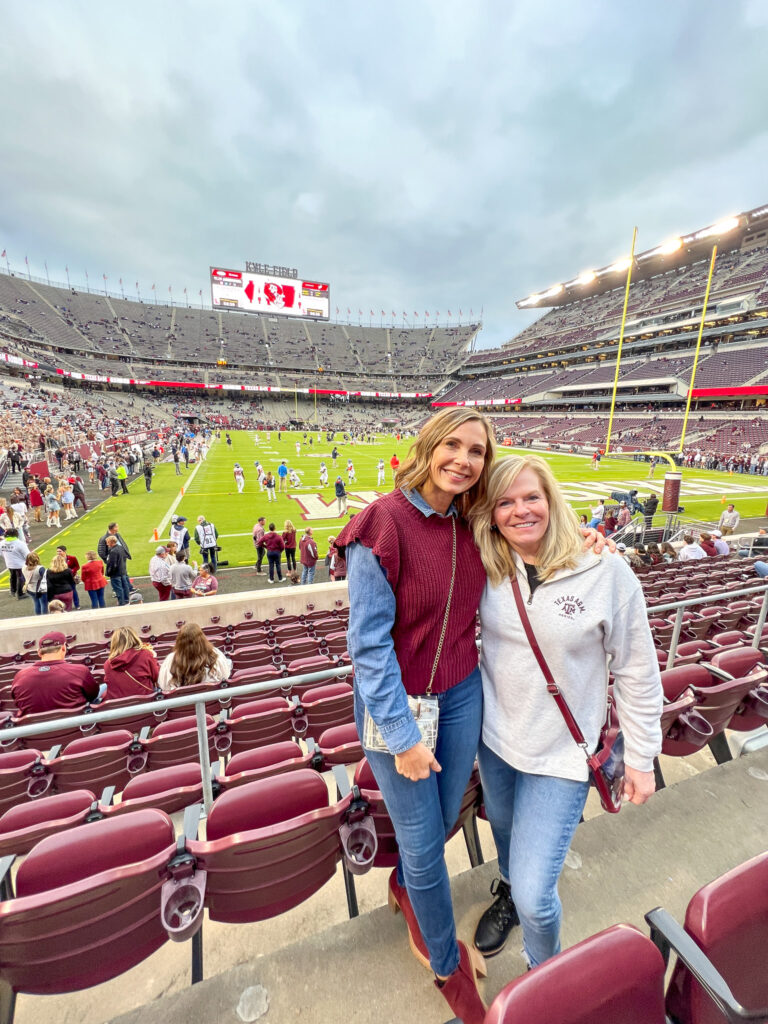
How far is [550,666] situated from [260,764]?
6.60ft

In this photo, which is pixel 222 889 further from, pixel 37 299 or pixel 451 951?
pixel 37 299

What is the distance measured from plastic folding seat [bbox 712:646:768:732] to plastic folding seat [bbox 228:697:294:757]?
141 inches

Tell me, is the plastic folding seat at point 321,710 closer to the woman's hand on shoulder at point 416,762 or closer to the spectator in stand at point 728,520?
the woman's hand on shoulder at point 416,762

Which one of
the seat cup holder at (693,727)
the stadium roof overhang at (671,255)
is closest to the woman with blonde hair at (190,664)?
the seat cup holder at (693,727)

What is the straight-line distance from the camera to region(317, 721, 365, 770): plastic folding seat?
9.05 feet

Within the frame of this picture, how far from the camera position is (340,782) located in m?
2.19

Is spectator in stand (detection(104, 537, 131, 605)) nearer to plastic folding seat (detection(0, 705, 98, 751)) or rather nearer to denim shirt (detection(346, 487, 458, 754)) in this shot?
plastic folding seat (detection(0, 705, 98, 751))

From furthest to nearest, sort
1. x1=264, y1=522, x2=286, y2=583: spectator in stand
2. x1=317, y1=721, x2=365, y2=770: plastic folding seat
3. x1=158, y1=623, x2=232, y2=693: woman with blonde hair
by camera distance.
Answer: x1=264, y1=522, x2=286, y2=583: spectator in stand
x1=158, y1=623, x2=232, y2=693: woman with blonde hair
x1=317, y1=721, x2=365, y2=770: plastic folding seat

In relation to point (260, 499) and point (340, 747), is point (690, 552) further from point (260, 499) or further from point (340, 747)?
point (260, 499)

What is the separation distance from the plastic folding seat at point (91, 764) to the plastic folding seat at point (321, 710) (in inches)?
51.4

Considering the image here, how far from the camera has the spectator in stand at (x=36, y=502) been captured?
653 inches

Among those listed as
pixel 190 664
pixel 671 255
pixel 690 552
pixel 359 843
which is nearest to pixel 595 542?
pixel 359 843

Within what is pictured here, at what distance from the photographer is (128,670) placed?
178 inches

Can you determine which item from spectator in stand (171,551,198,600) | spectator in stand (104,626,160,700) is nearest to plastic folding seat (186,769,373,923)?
spectator in stand (104,626,160,700)
